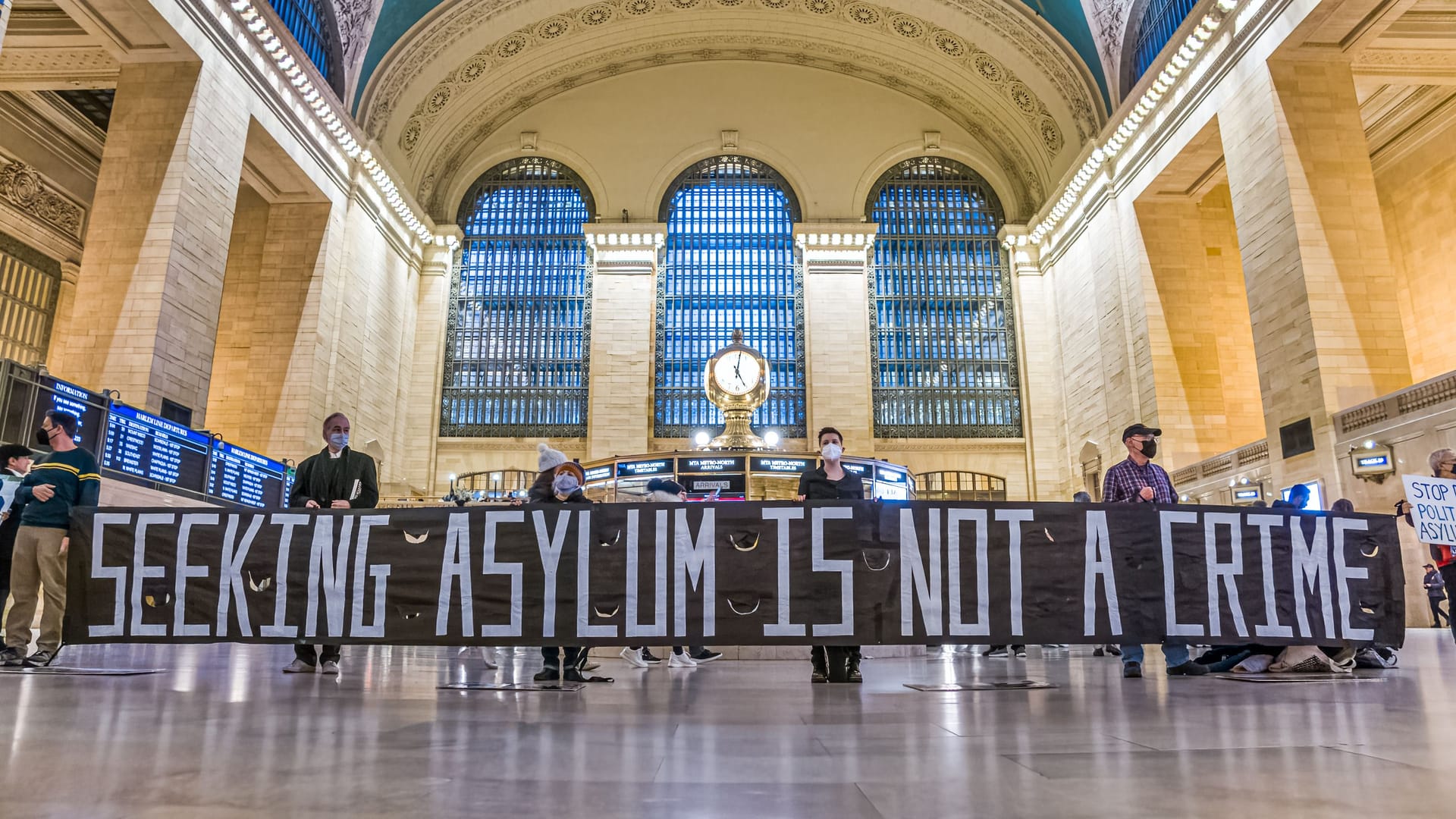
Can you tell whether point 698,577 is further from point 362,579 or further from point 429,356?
point 429,356

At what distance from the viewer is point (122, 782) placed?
1965 mm

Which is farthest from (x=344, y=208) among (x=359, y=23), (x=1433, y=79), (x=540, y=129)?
(x=1433, y=79)

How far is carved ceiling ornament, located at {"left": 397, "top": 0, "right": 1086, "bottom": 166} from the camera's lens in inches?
894

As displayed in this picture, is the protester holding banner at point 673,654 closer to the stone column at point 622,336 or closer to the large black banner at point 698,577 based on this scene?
the large black banner at point 698,577

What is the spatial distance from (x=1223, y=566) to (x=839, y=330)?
62.9 ft

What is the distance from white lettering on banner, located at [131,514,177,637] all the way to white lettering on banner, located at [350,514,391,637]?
1.10 metres

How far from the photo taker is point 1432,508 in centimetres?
593

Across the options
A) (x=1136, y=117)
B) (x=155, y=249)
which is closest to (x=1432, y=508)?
(x=1136, y=117)

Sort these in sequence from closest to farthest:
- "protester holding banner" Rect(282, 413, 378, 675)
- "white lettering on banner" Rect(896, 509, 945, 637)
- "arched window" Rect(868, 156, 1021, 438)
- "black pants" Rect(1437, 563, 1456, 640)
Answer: "white lettering on banner" Rect(896, 509, 945, 637), "protester holding banner" Rect(282, 413, 378, 675), "black pants" Rect(1437, 563, 1456, 640), "arched window" Rect(868, 156, 1021, 438)

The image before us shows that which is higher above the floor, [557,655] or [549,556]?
[549,556]

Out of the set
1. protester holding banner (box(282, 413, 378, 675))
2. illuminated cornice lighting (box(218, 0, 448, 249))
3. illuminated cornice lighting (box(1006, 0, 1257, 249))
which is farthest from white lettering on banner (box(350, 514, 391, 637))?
illuminated cornice lighting (box(1006, 0, 1257, 249))

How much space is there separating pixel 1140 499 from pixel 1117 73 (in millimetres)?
17203

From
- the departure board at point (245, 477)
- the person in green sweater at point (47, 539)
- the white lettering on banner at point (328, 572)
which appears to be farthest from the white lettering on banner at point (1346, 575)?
the departure board at point (245, 477)

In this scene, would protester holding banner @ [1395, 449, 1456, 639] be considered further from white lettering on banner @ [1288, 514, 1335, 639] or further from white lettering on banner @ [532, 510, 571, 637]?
white lettering on banner @ [532, 510, 571, 637]
